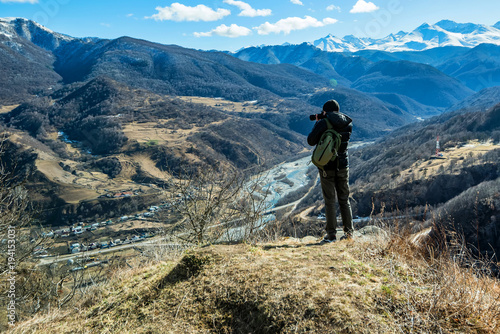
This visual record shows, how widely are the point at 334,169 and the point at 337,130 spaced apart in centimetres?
70

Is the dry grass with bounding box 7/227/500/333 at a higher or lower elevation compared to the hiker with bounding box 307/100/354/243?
lower

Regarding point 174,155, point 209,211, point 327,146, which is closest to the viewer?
point 327,146

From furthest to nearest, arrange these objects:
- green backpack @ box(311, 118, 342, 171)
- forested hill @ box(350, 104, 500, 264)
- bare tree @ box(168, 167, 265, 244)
A: forested hill @ box(350, 104, 500, 264), bare tree @ box(168, 167, 265, 244), green backpack @ box(311, 118, 342, 171)

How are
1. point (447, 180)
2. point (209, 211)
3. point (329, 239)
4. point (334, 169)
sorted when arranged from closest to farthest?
point (334, 169) < point (329, 239) < point (209, 211) < point (447, 180)

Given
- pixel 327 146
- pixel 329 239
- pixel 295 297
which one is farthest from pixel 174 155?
pixel 295 297

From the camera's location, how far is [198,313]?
3.16 meters

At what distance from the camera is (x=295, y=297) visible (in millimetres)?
2971

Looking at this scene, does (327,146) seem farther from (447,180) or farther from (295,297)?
(447,180)

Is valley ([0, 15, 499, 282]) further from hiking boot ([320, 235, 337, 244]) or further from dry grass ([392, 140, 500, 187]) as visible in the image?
hiking boot ([320, 235, 337, 244])

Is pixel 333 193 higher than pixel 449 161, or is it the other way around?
pixel 333 193

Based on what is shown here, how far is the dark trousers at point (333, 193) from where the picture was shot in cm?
526

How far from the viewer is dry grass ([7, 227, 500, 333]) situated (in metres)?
2.67

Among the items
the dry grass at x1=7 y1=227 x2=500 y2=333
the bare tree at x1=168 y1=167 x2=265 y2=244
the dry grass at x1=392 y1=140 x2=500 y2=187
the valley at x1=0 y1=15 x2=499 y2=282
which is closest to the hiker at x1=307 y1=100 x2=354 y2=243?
the valley at x1=0 y1=15 x2=499 y2=282

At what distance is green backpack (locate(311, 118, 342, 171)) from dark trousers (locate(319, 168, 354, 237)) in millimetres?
405
